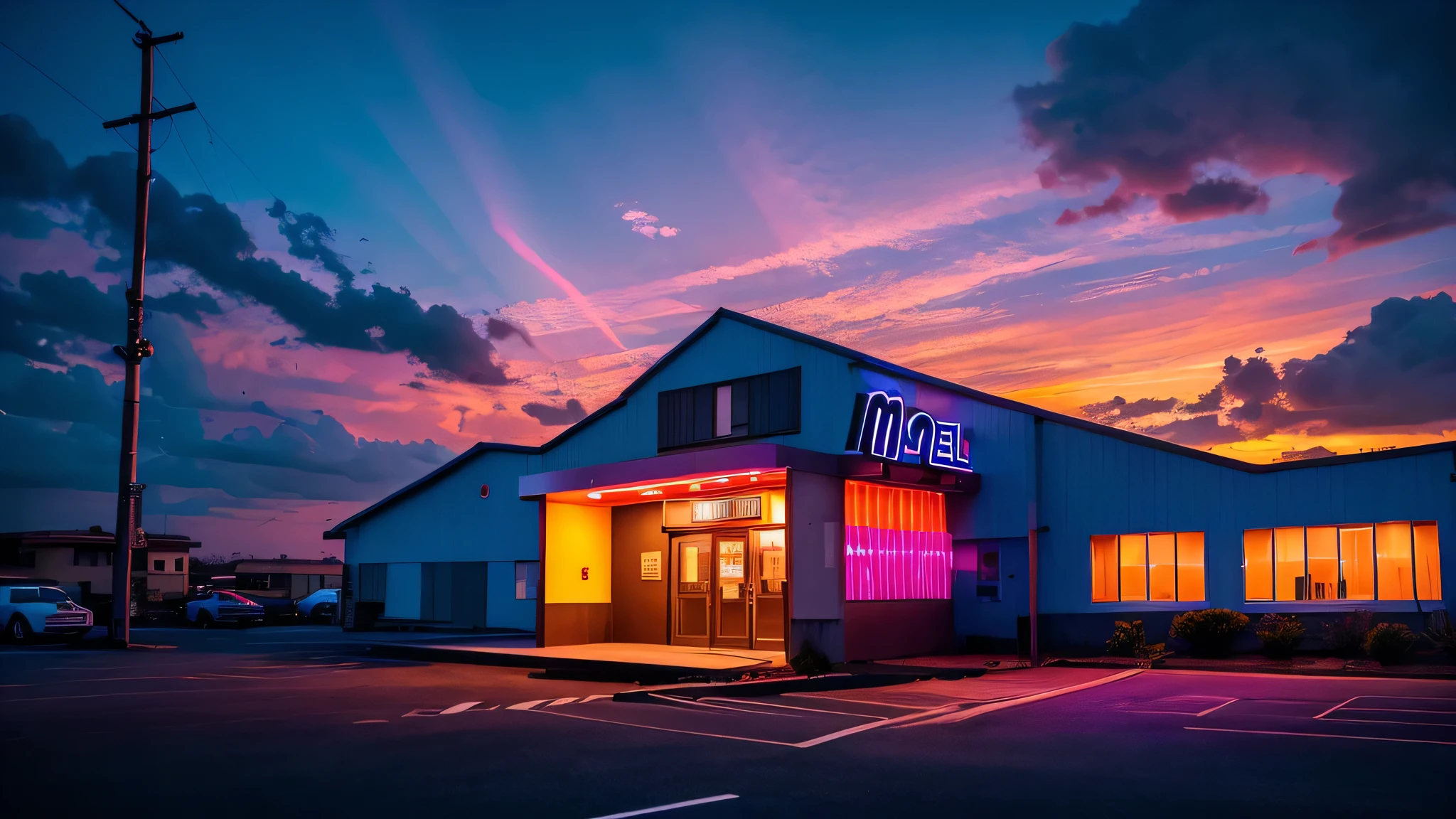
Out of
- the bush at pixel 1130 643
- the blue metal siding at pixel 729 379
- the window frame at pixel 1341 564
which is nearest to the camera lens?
the window frame at pixel 1341 564

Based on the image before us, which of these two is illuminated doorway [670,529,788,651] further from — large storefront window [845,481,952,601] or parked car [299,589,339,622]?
parked car [299,589,339,622]

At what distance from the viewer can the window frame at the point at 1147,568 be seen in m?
21.0

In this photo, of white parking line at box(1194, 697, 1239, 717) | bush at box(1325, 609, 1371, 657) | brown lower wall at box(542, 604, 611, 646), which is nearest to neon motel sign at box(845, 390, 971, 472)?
brown lower wall at box(542, 604, 611, 646)

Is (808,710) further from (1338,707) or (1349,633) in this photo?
(1349,633)

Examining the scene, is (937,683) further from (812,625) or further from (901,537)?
(901,537)

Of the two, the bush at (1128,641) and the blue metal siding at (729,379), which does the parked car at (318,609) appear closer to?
the blue metal siding at (729,379)

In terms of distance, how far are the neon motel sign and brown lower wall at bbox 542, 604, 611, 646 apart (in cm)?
770

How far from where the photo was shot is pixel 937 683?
671 inches

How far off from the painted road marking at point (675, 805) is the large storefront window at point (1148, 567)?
1627 centimetres

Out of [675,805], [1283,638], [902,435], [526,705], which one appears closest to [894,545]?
[902,435]

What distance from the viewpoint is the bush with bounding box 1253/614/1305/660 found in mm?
19047

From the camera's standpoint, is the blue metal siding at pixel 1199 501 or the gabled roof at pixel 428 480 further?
the gabled roof at pixel 428 480

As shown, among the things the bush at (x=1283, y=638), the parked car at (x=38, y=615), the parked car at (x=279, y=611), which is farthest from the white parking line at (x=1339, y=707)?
the parked car at (x=279, y=611)

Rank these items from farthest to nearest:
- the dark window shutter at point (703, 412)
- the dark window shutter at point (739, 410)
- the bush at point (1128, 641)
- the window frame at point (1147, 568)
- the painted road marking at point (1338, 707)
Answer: the dark window shutter at point (703, 412), the dark window shutter at point (739, 410), the window frame at point (1147, 568), the bush at point (1128, 641), the painted road marking at point (1338, 707)
